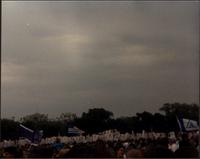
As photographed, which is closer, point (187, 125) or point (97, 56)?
point (187, 125)

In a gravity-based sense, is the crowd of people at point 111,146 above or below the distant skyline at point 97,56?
below

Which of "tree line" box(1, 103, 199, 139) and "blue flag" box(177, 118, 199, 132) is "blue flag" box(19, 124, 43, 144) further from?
"blue flag" box(177, 118, 199, 132)

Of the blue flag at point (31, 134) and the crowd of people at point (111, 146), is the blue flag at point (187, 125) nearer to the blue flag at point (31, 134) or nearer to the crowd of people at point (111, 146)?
the crowd of people at point (111, 146)

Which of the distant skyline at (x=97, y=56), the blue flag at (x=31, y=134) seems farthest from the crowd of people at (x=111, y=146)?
the distant skyline at (x=97, y=56)

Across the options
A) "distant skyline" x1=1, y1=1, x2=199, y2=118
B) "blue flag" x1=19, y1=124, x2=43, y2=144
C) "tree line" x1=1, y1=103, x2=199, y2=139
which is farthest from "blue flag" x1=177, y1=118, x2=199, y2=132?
A: "blue flag" x1=19, y1=124, x2=43, y2=144

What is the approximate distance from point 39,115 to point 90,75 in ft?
1.82

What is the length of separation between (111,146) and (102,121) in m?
0.22

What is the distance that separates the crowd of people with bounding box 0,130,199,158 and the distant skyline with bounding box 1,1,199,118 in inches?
8.7

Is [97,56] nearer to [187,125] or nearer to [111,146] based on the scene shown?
[111,146]

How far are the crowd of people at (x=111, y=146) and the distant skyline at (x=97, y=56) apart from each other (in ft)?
0.73

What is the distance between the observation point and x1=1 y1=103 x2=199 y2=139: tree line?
10.6ft

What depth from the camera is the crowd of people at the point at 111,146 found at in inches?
129

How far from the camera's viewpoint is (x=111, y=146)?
336 centimetres

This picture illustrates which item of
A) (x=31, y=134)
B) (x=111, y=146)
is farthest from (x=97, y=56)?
(x=31, y=134)
